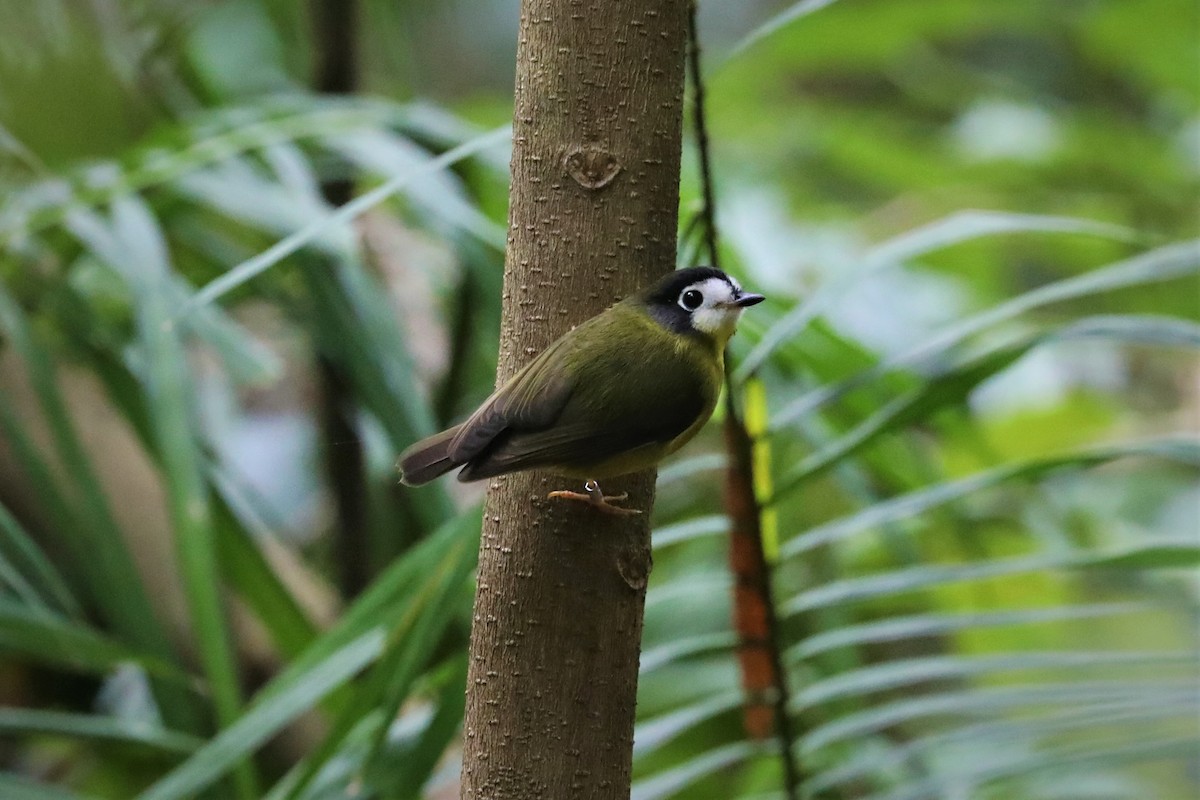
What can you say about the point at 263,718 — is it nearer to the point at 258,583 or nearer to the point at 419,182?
the point at 258,583

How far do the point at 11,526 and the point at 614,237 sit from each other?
89 cm

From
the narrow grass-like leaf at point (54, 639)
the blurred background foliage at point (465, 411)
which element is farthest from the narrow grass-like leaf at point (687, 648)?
the narrow grass-like leaf at point (54, 639)

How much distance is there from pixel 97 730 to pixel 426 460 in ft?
2.29

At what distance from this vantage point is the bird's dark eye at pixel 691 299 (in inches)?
47.3

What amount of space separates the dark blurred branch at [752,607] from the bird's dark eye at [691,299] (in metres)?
0.11

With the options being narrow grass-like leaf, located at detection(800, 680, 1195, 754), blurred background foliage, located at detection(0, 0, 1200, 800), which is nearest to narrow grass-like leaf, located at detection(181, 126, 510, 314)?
blurred background foliage, located at detection(0, 0, 1200, 800)

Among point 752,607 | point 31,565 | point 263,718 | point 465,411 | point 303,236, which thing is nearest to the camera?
point 303,236

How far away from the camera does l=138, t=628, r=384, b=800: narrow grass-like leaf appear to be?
136 centimetres

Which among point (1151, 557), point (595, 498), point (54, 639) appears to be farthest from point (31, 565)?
point (1151, 557)

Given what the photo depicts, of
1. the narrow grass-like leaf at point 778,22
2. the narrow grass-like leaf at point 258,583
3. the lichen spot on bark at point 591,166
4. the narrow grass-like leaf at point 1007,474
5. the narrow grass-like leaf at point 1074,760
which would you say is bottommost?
the narrow grass-like leaf at point 1074,760

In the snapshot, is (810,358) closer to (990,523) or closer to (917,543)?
(990,523)

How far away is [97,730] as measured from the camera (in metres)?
1.56

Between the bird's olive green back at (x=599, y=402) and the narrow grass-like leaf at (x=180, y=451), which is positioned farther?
the narrow grass-like leaf at (x=180, y=451)

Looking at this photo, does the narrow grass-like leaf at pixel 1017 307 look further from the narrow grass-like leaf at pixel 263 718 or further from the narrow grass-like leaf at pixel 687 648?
the narrow grass-like leaf at pixel 263 718
